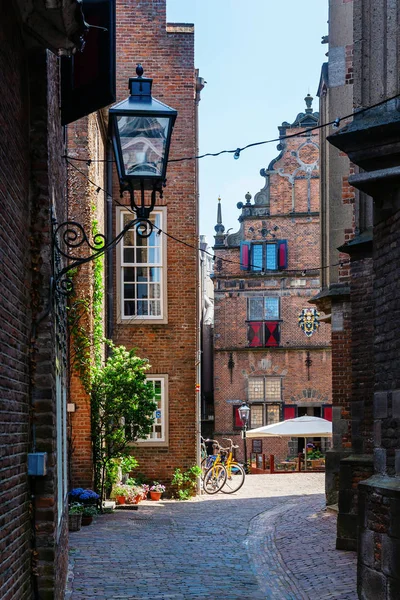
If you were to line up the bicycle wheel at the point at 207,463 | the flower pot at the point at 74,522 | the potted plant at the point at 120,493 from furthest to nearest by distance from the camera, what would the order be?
the bicycle wheel at the point at 207,463, the potted plant at the point at 120,493, the flower pot at the point at 74,522

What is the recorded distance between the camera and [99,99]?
8383 mm

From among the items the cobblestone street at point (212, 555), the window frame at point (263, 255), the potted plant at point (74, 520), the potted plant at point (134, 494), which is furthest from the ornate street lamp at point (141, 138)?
the window frame at point (263, 255)

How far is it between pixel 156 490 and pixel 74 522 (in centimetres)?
609

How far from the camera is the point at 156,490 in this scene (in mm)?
20953

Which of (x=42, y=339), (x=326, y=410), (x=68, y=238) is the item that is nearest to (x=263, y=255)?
(x=326, y=410)

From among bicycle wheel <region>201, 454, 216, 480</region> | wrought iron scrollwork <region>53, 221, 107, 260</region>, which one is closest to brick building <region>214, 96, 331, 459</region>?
bicycle wheel <region>201, 454, 216, 480</region>

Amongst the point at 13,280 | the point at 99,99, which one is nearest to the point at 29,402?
the point at 13,280

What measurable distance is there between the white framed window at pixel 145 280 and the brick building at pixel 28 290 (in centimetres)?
1396

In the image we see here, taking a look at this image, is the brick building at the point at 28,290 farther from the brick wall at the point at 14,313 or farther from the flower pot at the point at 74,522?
the flower pot at the point at 74,522

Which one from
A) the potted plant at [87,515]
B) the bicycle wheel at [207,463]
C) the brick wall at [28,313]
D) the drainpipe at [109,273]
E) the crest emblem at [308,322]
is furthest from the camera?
the crest emblem at [308,322]

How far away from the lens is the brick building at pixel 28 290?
5516 millimetres

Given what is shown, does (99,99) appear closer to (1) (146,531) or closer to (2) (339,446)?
(1) (146,531)

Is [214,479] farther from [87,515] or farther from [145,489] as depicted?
[87,515]

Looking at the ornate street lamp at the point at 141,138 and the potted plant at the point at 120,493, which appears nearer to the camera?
the ornate street lamp at the point at 141,138
